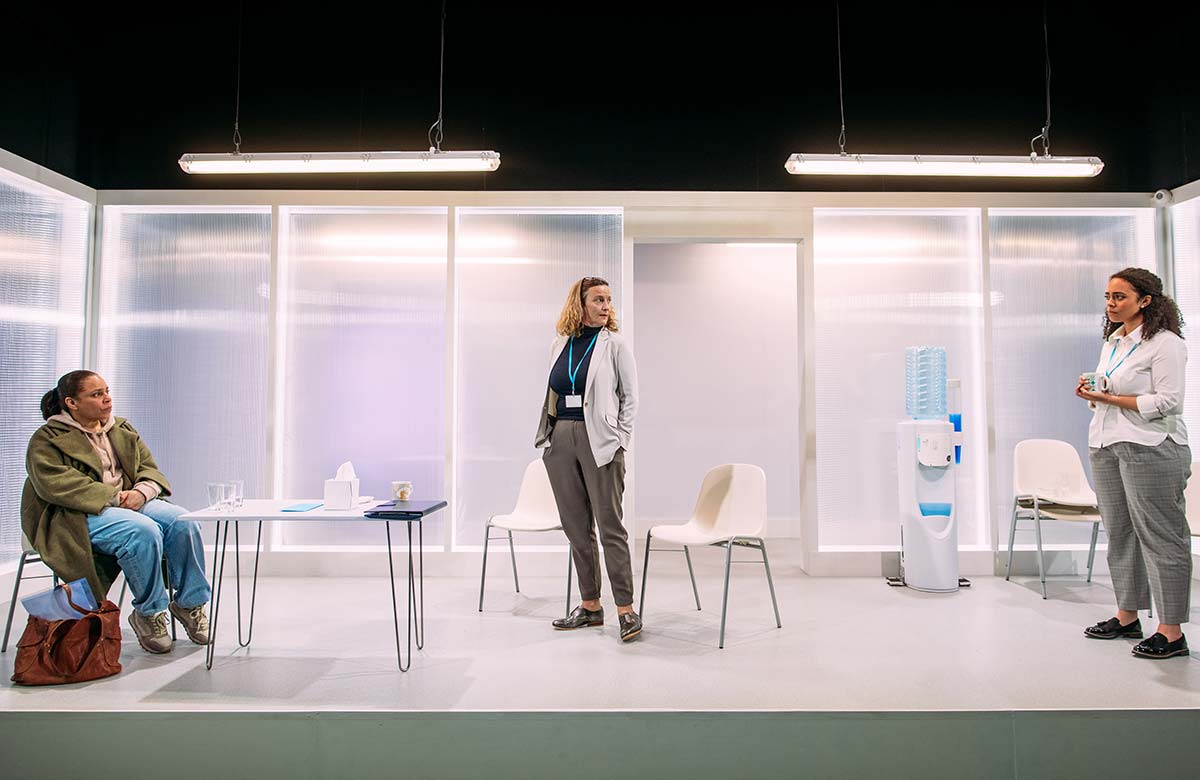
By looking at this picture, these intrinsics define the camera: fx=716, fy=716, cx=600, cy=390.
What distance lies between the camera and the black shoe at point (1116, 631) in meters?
3.40

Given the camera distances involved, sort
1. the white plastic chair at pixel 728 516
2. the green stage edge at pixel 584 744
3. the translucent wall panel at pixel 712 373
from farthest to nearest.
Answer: the translucent wall panel at pixel 712 373
the white plastic chair at pixel 728 516
the green stage edge at pixel 584 744

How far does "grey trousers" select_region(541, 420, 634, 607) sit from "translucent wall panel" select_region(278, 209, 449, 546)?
169cm

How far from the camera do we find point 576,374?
11.6 ft

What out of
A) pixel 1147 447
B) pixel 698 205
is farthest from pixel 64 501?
pixel 1147 447

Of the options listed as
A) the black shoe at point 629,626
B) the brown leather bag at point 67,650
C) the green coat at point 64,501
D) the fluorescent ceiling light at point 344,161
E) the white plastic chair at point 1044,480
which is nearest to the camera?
the brown leather bag at point 67,650

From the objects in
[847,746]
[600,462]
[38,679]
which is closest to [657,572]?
[600,462]

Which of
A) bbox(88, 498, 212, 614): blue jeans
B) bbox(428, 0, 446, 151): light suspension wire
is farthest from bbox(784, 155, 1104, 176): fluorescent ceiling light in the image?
bbox(88, 498, 212, 614): blue jeans

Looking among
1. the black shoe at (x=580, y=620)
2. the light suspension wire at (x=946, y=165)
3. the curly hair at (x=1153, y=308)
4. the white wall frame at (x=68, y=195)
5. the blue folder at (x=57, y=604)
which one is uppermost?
the light suspension wire at (x=946, y=165)

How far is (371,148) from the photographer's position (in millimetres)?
5055

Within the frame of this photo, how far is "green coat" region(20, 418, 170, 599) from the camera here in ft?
9.89

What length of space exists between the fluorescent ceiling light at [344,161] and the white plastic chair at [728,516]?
7.81ft

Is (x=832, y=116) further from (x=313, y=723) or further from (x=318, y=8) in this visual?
(x=313, y=723)

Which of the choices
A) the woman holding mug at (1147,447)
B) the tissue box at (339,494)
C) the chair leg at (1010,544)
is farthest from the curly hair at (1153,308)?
the tissue box at (339,494)

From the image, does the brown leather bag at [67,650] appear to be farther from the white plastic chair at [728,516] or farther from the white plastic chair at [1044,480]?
the white plastic chair at [1044,480]
